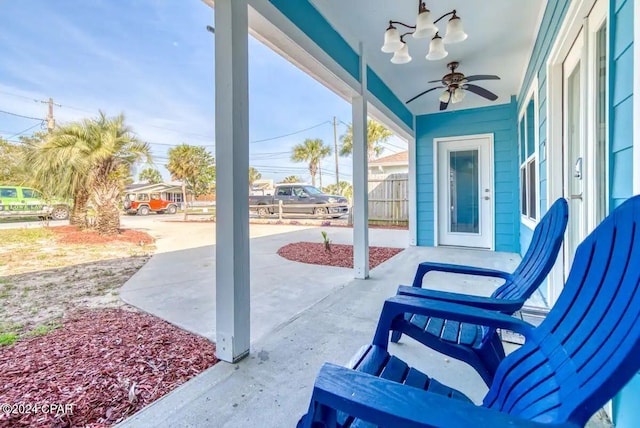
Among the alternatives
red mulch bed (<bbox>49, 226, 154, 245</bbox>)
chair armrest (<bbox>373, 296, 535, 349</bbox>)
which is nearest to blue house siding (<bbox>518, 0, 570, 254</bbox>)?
chair armrest (<bbox>373, 296, 535, 349</bbox>)

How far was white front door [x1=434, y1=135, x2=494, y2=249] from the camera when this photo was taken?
5438mm

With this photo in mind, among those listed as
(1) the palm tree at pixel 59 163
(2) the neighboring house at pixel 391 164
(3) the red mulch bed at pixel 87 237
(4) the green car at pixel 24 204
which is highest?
(2) the neighboring house at pixel 391 164

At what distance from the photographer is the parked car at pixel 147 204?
14.4m

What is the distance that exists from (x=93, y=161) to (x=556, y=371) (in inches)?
299

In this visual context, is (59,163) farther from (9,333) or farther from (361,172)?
(361,172)

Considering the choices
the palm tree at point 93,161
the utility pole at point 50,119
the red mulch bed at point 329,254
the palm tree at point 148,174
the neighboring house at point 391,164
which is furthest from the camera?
the neighboring house at point 391,164

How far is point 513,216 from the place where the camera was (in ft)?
17.2

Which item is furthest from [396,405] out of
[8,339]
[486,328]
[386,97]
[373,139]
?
[373,139]

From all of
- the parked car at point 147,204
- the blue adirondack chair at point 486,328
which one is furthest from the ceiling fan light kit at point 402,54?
the parked car at point 147,204

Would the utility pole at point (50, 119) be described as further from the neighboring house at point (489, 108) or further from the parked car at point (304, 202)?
the parked car at point (304, 202)

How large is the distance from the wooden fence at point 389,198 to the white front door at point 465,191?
166 inches

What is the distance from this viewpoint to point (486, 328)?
1437 mm

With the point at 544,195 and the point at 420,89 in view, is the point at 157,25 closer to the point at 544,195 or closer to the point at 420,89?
the point at 420,89

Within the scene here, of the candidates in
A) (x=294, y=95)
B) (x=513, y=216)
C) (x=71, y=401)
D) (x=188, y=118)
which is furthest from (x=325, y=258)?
(x=294, y=95)
